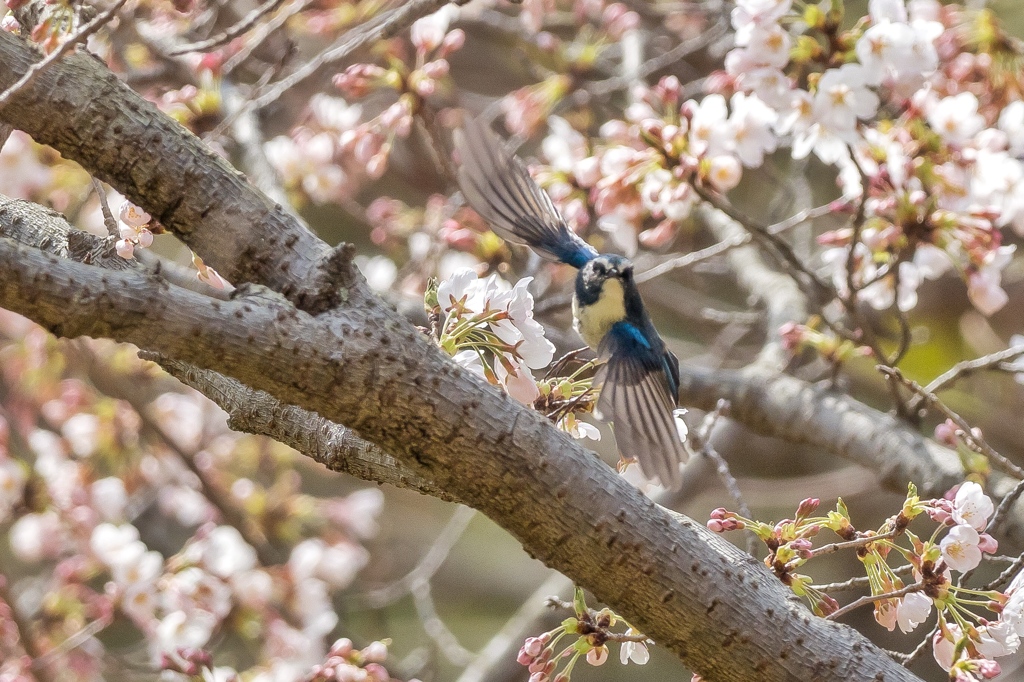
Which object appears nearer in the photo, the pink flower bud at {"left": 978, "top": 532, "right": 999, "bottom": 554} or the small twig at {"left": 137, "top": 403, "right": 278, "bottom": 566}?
the pink flower bud at {"left": 978, "top": 532, "right": 999, "bottom": 554}

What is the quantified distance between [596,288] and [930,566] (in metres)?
0.77

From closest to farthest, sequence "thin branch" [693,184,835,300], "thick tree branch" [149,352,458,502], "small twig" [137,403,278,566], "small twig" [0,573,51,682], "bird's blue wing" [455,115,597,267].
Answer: "thick tree branch" [149,352,458,502], "bird's blue wing" [455,115,597,267], "thin branch" [693,184,835,300], "small twig" [0,573,51,682], "small twig" [137,403,278,566]

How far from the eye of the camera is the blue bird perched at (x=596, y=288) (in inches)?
56.1

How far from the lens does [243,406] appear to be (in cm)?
127

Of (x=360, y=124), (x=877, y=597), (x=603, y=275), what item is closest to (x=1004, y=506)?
(x=877, y=597)

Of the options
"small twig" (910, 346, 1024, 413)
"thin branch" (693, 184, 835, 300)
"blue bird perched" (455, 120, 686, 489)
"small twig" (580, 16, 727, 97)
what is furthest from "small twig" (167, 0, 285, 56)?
"small twig" (580, 16, 727, 97)

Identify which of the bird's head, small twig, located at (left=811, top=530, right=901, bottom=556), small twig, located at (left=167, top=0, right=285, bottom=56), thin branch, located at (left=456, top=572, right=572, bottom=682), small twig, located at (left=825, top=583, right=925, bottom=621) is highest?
small twig, located at (left=167, top=0, right=285, bottom=56)

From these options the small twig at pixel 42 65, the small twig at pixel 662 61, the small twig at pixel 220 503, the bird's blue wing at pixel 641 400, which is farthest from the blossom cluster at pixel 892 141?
the small twig at pixel 220 503

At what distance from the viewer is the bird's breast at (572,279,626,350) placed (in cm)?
177

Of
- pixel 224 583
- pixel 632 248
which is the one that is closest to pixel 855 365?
pixel 632 248

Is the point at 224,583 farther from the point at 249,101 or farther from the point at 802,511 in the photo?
the point at 802,511

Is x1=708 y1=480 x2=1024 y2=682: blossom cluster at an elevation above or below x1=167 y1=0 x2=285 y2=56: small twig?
below

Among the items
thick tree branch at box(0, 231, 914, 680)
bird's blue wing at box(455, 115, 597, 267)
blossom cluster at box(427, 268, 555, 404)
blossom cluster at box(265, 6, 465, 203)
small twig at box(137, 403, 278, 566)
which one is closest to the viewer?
thick tree branch at box(0, 231, 914, 680)

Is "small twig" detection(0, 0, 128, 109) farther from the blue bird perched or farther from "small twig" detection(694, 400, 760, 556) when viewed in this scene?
"small twig" detection(694, 400, 760, 556)
